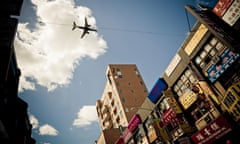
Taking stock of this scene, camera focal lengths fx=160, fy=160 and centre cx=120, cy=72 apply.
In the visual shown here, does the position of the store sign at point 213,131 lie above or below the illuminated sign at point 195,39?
below

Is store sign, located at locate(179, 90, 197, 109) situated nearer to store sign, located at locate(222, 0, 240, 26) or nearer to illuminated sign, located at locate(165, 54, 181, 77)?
illuminated sign, located at locate(165, 54, 181, 77)

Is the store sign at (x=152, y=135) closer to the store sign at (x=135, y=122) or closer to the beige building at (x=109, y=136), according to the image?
the store sign at (x=135, y=122)

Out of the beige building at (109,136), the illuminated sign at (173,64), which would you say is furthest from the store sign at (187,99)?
the beige building at (109,136)

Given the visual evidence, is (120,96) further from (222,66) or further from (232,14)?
(232,14)

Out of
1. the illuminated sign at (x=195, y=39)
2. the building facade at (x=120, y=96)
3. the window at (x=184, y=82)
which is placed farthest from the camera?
the building facade at (x=120, y=96)

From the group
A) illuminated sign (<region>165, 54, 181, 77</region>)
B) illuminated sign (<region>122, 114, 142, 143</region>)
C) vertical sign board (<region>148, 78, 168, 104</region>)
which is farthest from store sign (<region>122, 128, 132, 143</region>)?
illuminated sign (<region>165, 54, 181, 77</region>)

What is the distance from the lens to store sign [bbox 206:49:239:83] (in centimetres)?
1291

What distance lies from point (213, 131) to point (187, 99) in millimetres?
4053

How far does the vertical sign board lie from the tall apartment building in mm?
18444

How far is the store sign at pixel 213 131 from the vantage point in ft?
40.6

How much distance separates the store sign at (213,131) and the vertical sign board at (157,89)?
678 cm

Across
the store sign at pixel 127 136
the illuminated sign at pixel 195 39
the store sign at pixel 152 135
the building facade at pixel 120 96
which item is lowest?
the store sign at pixel 152 135

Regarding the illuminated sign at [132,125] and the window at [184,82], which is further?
the illuminated sign at [132,125]

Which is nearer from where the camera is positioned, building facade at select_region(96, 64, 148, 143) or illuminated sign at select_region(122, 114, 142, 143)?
illuminated sign at select_region(122, 114, 142, 143)
